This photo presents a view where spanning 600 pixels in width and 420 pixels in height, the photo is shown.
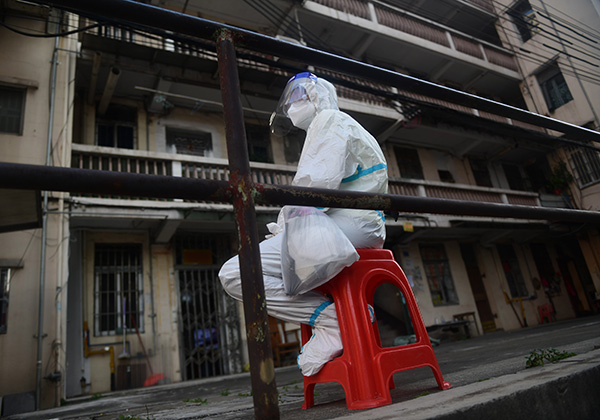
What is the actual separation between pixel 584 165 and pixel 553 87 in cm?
294

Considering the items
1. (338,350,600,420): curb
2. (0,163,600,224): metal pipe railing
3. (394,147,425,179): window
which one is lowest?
(338,350,600,420): curb

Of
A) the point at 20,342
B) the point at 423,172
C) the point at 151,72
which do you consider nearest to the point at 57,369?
the point at 20,342

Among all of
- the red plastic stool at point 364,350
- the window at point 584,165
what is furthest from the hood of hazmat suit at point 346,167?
the window at point 584,165

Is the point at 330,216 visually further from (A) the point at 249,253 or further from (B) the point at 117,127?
(B) the point at 117,127

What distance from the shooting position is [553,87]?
543 inches

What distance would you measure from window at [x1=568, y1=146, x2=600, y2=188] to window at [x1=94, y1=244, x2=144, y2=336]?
14.1 meters

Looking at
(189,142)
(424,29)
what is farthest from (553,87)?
(189,142)

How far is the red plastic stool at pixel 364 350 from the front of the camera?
1298mm

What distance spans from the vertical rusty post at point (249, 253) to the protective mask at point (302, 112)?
968mm

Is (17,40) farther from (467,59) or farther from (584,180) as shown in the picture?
(584,180)

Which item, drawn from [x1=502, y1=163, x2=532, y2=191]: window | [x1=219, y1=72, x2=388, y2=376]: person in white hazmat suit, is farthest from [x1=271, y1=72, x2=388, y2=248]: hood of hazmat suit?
[x1=502, y1=163, x2=532, y2=191]: window

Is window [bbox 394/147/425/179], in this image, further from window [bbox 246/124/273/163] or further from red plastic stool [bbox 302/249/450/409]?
red plastic stool [bbox 302/249/450/409]

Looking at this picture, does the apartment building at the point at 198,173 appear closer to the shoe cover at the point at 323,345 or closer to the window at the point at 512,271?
the window at the point at 512,271

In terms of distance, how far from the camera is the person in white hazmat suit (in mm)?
1487
